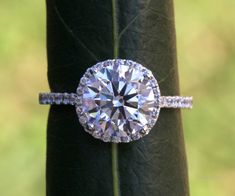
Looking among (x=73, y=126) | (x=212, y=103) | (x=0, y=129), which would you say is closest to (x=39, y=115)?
(x=0, y=129)

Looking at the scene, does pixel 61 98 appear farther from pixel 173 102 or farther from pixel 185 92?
pixel 185 92

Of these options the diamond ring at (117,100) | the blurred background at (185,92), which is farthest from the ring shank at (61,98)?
the blurred background at (185,92)

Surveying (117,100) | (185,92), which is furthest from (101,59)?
(185,92)

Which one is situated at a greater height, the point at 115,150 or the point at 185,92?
the point at 185,92

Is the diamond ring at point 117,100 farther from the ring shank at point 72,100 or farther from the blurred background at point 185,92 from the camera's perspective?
the blurred background at point 185,92

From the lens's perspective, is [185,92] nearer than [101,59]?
No
